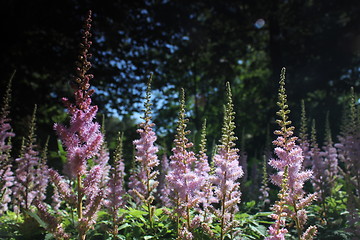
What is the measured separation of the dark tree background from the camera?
10023 mm

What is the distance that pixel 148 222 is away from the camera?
3.99m

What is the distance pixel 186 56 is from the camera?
45.7 ft

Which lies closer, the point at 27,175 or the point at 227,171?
the point at 227,171

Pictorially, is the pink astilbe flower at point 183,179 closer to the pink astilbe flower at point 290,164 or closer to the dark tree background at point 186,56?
the pink astilbe flower at point 290,164

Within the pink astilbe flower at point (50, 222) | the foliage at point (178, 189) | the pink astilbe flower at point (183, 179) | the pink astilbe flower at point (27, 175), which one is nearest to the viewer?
the pink astilbe flower at point (50, 222)

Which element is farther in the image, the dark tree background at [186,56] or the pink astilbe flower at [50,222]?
the dark tree background at [186,56]

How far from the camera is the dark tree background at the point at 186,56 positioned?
10023mm

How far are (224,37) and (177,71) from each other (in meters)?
4.20

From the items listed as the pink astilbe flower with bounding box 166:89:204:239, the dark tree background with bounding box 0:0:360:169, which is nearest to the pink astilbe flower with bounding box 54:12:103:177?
the pink astilbe flower with bounding box 166:89:204:239

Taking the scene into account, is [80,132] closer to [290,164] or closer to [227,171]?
[227,171]

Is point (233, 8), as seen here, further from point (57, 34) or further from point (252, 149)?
point (57, 34)

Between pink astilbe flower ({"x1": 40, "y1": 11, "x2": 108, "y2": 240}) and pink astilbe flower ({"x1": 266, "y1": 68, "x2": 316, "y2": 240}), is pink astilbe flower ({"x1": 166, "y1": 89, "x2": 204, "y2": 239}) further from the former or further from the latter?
pink astilbe flower ({"x1": 40, "y1": 11, "x2": 108, "y2": 240})

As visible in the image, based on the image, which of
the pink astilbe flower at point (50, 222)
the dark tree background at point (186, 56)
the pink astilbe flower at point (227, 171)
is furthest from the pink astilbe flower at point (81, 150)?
the dark tree background at point (186, 56)

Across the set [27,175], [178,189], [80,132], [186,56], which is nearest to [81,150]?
[80,132]
